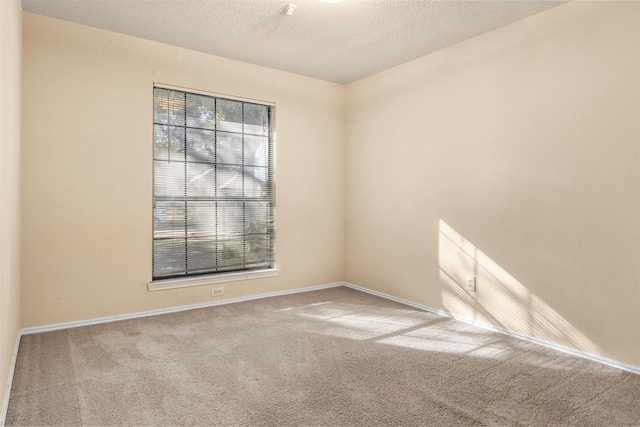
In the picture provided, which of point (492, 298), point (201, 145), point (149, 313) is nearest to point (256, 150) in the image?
point (201, 145)

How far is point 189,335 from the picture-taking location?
3264 mm

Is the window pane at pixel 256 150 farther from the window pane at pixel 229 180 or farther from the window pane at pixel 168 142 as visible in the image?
the window pane at pixel 168 142

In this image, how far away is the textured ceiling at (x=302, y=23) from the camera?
3.06 metres

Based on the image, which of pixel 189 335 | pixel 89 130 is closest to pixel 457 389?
pixel 189 335

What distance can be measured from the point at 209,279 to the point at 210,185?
0.99m

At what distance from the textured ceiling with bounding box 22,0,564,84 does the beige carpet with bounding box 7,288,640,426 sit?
2.61 meters

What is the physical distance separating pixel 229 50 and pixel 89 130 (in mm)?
1522

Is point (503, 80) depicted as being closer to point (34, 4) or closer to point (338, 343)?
Answer: point (338, 343)

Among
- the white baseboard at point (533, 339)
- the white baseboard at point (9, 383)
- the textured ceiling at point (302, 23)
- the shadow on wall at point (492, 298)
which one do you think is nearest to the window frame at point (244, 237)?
the textured ceiling at point (302, 23)

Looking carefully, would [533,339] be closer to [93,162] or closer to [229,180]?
[229,180]

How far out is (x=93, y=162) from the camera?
3.51m

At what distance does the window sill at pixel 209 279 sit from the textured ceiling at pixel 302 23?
2310mm

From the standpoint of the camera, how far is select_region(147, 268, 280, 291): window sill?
3.86m

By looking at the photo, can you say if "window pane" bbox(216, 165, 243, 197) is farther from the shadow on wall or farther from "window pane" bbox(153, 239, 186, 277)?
the shadow on wall
